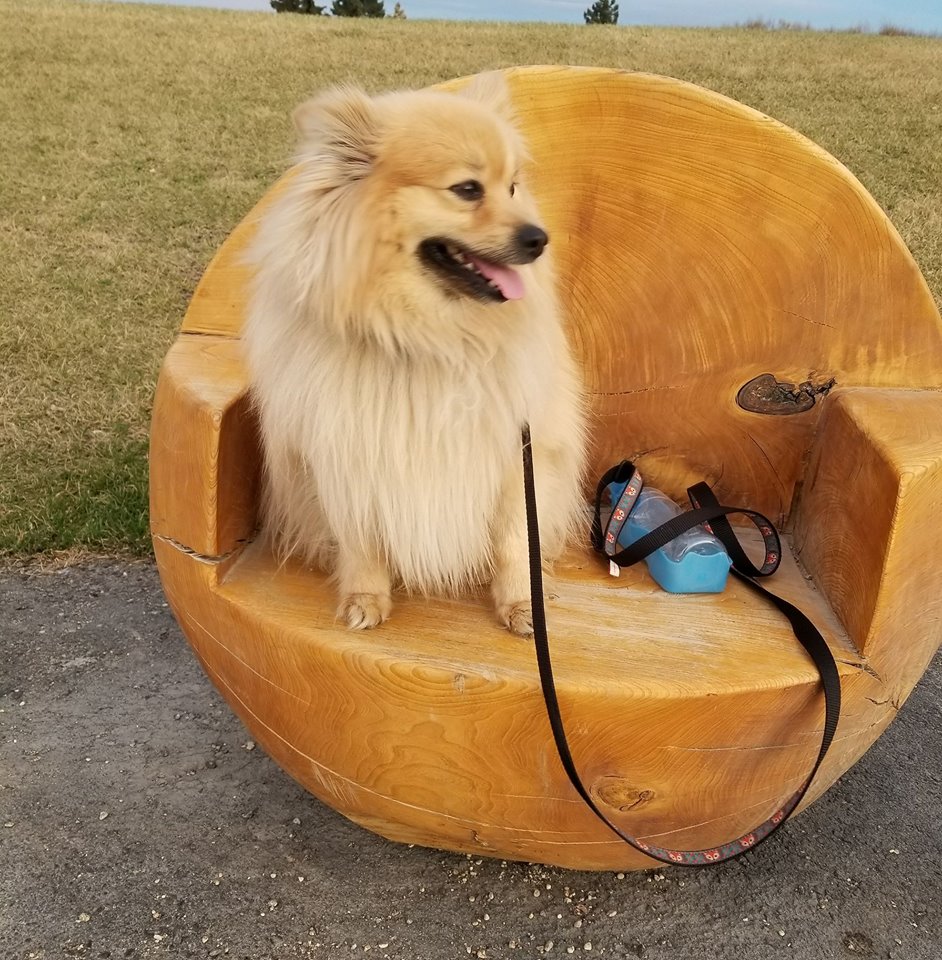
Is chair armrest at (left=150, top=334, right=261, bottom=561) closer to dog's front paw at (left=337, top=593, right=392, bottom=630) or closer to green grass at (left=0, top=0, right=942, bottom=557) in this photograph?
dog's front paw at (left=337, top=593, right=392, bottom=630)

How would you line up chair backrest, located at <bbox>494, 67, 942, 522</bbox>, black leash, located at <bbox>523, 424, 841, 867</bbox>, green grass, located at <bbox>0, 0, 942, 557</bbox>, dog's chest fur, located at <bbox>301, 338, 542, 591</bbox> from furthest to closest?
green grass, located at <bbox>0, 0, 942, 557</bbox> < chair backrest, located at <bbox>494, 67, 942, 522</bbox> < dog's chest fur, located at <bbox>301, 338, 542, 591</bbox> < black leash, located at <bbox>523, 424, 841, 867</bbox>

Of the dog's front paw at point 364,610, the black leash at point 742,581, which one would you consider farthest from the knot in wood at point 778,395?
the dog's front paw at point 364,610

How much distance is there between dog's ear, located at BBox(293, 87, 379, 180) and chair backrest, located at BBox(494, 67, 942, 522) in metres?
0.56

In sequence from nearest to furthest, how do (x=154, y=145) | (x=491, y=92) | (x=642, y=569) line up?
1. (x=491, y=92)
2. (x=642, y=569)
3. (x=154, y=145)

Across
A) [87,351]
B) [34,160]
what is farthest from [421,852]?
[34,160]

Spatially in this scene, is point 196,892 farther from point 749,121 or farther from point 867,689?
point 749,121

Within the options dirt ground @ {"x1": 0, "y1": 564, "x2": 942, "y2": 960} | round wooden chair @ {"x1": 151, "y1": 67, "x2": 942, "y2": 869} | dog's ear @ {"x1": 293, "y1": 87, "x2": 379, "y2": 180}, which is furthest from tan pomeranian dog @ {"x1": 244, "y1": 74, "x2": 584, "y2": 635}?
dirt ground @ {"x1": 0, "y1": 564, "x2": 942, "y2": 960}

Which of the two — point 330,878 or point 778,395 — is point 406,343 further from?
point 330,878

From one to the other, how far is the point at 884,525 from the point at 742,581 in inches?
14.1

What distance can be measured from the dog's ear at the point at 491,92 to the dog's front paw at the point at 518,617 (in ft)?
3.17

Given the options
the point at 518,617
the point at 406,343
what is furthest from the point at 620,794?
the point at 406,343

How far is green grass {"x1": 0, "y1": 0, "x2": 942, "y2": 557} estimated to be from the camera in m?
3.88

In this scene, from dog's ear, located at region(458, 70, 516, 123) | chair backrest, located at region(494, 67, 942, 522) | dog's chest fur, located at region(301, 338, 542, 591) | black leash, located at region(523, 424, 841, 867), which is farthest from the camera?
chair backrest, located at region(494, 67, 942, 522)

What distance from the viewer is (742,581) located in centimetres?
183
